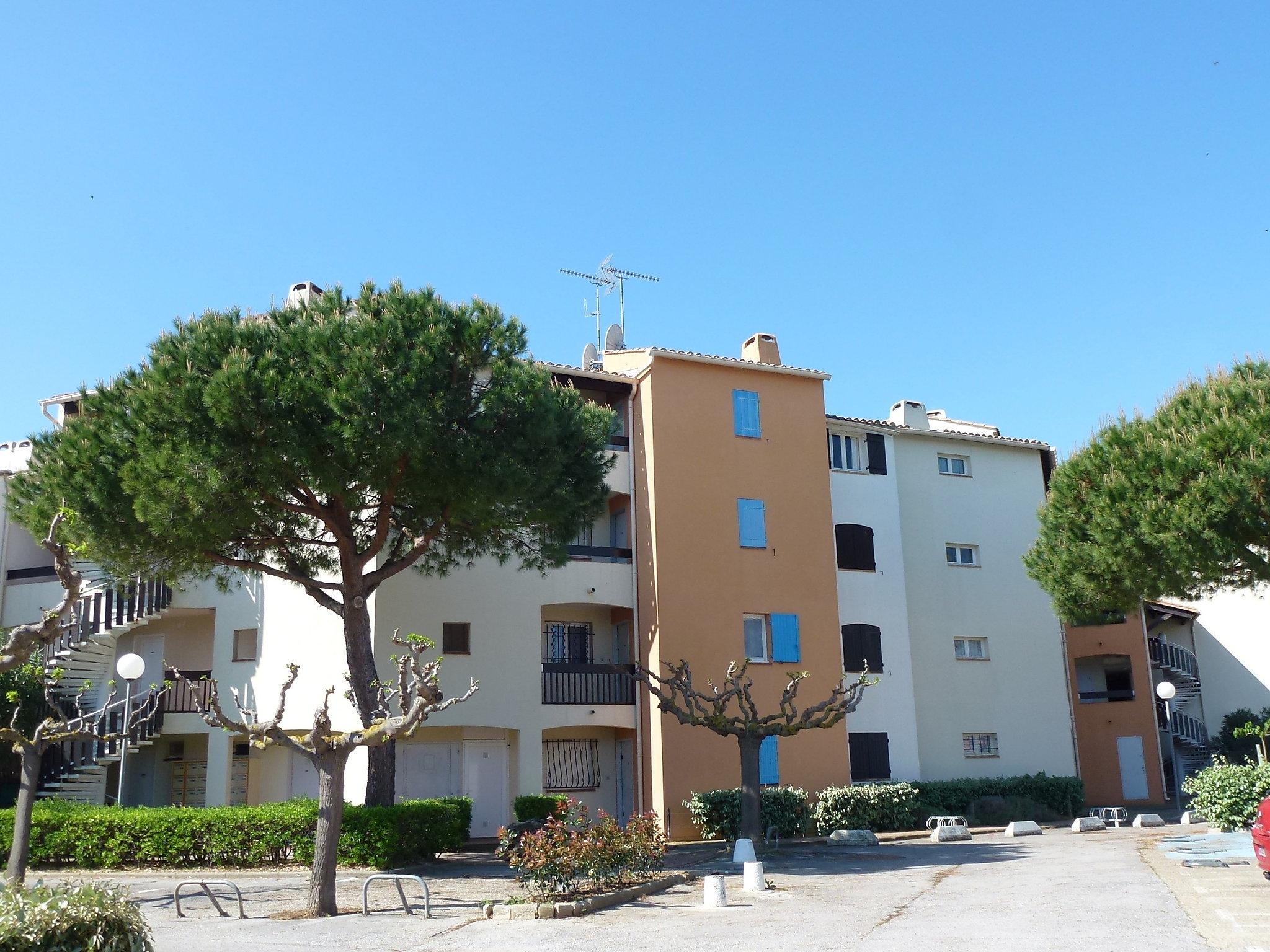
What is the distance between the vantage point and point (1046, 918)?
12.8 m

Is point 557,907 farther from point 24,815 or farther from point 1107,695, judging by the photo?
point 1107,695

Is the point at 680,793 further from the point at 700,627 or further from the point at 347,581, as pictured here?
the point at 347,581

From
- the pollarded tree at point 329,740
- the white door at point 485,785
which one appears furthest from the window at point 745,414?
the pollarded tree at point 329,740

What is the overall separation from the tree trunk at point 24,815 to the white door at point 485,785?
429 inches

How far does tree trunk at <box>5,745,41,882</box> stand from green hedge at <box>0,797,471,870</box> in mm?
3844

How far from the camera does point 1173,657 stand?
36.5 metres

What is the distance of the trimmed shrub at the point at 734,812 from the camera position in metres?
24.6

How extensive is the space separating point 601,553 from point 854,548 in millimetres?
7448

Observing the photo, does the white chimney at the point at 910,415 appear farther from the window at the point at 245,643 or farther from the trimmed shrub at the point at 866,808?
the window at the point at 245,643

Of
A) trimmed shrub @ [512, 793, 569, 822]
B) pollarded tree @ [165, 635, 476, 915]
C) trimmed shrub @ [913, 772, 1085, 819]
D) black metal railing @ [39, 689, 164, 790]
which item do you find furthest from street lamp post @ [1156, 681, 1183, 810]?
black metal railing @ [39, 689, 164, 790]

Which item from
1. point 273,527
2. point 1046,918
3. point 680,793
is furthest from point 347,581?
point 1046,918

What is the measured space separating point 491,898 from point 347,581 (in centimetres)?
758

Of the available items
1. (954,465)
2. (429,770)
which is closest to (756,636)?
(429,770)

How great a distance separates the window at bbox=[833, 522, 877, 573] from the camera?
30391 millimetres
